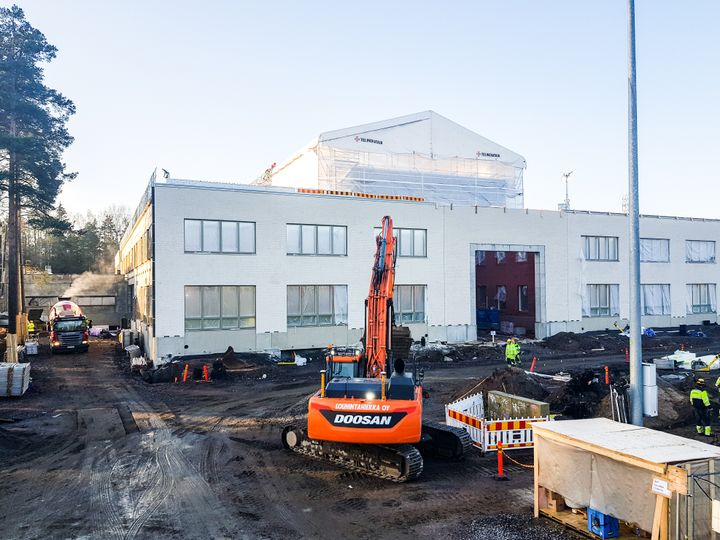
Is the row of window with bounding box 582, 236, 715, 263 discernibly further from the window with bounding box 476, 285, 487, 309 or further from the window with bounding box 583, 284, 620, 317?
the window with bounding box 476, 285, 487, 309

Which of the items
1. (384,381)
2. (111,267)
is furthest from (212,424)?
(111,267)

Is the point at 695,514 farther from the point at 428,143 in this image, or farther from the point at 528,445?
the point at 428,143

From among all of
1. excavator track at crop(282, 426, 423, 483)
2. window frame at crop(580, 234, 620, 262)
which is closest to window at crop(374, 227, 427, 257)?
window frame at crop(580, 234, 620, 262)

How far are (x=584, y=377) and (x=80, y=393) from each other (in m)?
19.1

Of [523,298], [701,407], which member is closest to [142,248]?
[523,298]

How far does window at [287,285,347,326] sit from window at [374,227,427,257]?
4.44m

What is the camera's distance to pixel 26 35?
3556 centimetres

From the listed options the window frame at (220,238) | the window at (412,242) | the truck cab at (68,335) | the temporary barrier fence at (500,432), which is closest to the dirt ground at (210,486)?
the temporary barrier fence at (500,432)

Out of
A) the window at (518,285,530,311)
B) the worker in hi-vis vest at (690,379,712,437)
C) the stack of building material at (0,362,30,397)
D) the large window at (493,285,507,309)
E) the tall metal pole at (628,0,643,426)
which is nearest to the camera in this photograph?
the tall metal pole at (628,0,643,426)

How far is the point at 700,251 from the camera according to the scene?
45062 mm

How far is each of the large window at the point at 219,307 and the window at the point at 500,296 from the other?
22.2 meters

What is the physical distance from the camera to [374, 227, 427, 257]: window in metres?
33.8

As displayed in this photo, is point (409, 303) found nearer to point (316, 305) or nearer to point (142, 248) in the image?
point (316, 305)

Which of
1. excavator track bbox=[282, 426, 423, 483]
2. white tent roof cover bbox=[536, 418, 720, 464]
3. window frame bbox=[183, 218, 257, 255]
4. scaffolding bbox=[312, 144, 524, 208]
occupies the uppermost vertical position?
scaffolding bbox=[312, 144, 524, 208]
